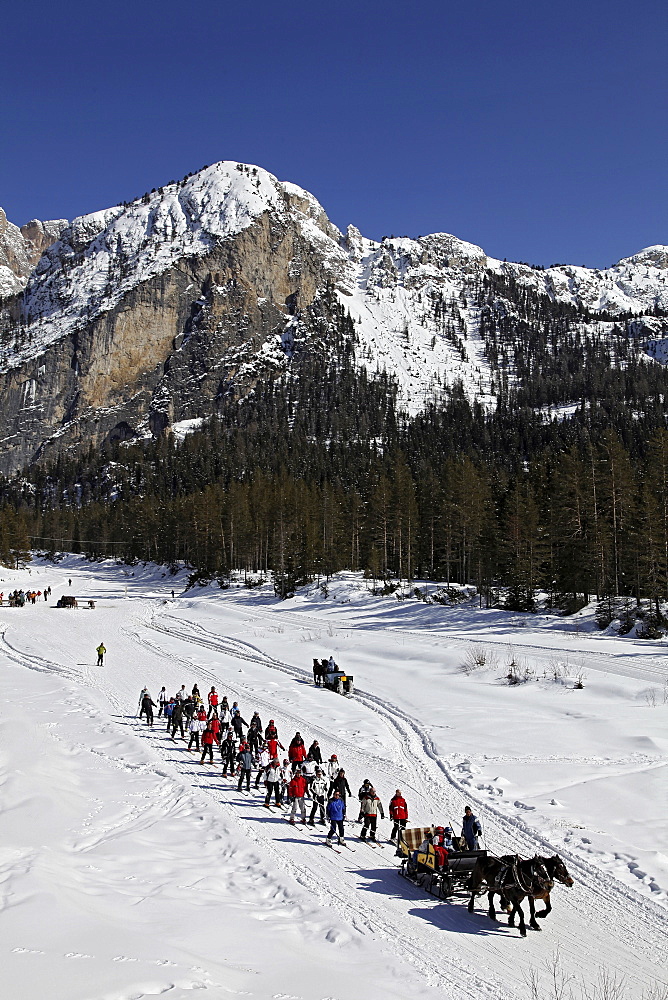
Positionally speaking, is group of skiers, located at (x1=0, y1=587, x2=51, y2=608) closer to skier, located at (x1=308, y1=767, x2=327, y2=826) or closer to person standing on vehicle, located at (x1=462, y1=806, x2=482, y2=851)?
skier, located at (x1=308, y1=767, x2=327, y2=826)

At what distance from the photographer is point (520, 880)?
10172 millimetres

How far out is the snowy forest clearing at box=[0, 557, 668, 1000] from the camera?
8.51m

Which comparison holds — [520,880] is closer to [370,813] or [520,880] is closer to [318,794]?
[370,813]

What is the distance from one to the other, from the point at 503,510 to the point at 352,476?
3223 inches

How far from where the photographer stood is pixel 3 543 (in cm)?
10706

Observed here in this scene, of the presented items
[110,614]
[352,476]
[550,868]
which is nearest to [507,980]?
[550,868]

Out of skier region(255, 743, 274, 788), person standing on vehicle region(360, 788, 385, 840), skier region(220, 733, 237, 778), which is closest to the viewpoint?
person standing on vehicle region(360, 788, 385, 840)

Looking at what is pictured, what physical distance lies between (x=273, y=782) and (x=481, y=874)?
23.4 feet

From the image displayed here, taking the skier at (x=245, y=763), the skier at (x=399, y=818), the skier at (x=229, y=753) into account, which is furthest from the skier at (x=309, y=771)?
the skier at (x=399, y=818)

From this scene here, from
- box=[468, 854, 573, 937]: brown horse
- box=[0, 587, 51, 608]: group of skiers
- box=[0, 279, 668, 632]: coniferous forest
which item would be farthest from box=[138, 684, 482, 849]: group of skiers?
box=[0, 587, 51, 608]: group of skiers

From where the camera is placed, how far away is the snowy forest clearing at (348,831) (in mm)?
8508

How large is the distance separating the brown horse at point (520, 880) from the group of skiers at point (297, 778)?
148cm

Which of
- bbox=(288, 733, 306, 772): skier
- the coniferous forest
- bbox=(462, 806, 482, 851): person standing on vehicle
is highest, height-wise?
the coniferous forest

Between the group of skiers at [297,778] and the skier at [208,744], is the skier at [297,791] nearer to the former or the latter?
the group of skiers at [297,778]
